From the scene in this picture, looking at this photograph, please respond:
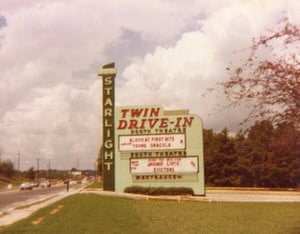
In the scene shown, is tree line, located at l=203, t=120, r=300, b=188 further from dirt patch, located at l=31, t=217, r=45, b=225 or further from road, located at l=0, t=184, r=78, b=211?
dirt patch, located at l=31, t=217, r=45, b=225

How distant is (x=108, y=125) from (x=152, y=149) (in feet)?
14.4

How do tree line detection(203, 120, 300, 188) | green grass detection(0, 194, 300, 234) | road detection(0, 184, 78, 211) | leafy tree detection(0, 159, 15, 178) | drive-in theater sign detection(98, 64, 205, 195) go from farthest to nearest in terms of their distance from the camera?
1. leafy tree detection(0, 159, 15, 178)
2. tree line detection(203, 120, 300, 188)
3. drive-in theater sign detection(98, 64, 205, 195)
4. road detection(0, 184, 78, 211)
5. green grass detection(0, 194, 300, 234)

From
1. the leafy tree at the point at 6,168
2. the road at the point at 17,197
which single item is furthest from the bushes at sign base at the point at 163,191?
the leafy tree at the point at 6,168

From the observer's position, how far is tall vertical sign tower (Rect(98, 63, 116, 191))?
3538 centimetres

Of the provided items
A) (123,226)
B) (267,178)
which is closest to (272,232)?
(123,226)

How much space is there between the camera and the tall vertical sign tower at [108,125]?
35.4 m

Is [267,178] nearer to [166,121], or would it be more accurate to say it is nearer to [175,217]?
[166,121]

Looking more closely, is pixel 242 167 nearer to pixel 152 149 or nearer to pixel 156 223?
pixel 152 149

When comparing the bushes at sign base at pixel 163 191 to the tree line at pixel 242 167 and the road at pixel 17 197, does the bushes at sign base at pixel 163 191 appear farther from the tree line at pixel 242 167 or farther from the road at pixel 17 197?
the tree line at pixel 242 167

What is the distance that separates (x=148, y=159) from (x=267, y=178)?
110 ft

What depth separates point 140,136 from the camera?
3522 cm

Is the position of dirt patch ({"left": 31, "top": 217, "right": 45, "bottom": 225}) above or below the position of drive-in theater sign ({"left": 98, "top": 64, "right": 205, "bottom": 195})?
below

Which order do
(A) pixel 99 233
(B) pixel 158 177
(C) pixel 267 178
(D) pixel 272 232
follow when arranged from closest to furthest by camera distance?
(A) pixel 99 233 < (D) pixel 272 232 < (B) pixel 158 177 < (C) pixel 267 178

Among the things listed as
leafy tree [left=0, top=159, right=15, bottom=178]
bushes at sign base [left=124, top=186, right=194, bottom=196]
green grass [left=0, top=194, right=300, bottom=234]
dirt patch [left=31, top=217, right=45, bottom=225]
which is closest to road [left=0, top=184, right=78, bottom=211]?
dirt patch [left=31, top=217, right=45, bottom=225]
